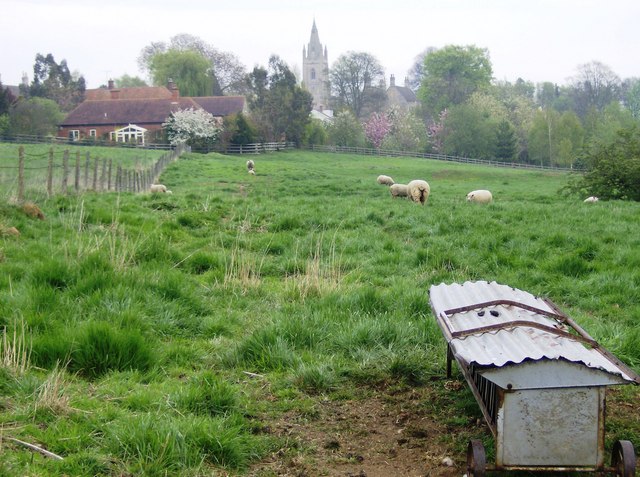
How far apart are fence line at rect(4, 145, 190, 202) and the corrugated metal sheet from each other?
10.7 metres

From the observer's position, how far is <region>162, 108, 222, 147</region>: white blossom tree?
6650cm

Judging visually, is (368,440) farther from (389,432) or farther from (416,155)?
(416,155)

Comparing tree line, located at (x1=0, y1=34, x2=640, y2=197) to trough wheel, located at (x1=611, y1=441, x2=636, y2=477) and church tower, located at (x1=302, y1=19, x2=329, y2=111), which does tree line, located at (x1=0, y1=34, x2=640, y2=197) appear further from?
trough wheel, located at (x1=611, y1=441, x2=636, y2=477)

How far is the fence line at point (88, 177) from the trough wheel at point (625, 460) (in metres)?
12.2

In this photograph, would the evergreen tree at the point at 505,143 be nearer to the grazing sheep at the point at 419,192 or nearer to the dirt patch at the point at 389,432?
the grazing sheep at the point at 419,192

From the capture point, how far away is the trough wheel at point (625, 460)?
4035mm

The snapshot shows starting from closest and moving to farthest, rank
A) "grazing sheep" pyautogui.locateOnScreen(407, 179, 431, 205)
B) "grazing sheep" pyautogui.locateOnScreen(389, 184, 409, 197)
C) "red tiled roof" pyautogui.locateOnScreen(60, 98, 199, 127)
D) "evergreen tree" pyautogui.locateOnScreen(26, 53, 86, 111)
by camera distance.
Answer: "grazing sheep" pyautogui.locateOnScreen(407, 179, 431, 205)
"grazing sheep" pyautogui.locateOnScreen(389, 184, 409, 197)
"red tiled roof" pyautogui.locateOnScreen(60, 98, 199, 127)
"evergreen tree" pyautogui.locateOnScreen(26, 53, 86, 111)

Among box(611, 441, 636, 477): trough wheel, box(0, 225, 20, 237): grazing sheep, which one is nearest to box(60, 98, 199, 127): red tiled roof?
box(0, 225, 20, 237): grazing sheep

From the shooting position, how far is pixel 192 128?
67.8 metres

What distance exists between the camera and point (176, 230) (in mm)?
13000

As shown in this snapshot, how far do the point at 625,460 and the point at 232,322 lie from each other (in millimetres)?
4286

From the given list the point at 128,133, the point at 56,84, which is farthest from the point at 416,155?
the point at 56,84

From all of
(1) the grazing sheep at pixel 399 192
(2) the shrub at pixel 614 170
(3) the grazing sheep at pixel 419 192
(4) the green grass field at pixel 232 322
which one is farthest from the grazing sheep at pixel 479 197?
(4) the green grass field at pixel 232 322

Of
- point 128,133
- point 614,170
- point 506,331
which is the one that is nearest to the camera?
point 506,331
